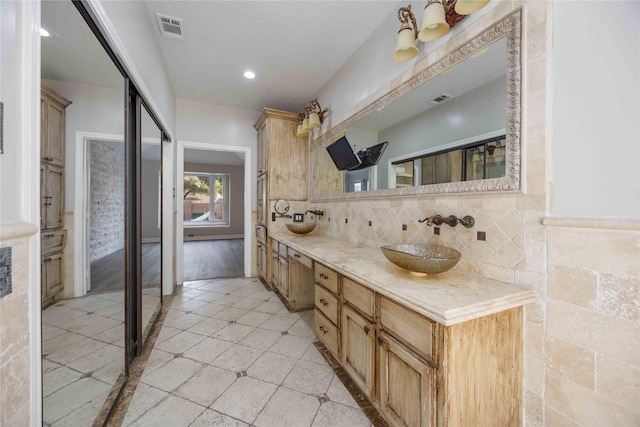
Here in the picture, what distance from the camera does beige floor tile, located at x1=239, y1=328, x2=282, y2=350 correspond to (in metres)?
2.13

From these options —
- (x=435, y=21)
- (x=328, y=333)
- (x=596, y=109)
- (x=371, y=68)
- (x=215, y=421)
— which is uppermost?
(x=371, y=68)

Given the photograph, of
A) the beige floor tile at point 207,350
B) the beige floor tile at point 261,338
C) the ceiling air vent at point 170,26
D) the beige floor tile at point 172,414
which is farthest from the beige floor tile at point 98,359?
the ceiling air vent at point 170,26

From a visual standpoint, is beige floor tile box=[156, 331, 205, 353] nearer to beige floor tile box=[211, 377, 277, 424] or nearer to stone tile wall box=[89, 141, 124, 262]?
beige floor tile box=[211, 377, 277, 424]

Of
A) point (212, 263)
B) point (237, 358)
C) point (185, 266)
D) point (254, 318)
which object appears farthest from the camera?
point (212, 263)

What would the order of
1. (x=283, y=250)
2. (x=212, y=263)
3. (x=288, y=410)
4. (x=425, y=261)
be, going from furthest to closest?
(x=212, y=263)
(x=283, y=250)
(x=288, y=410)
(x=425, y=261)

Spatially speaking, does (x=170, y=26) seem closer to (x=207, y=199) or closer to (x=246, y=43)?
(x=246, y=43)

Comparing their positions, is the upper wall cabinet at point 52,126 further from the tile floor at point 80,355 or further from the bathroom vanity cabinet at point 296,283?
the bathroom vanity cabinet at point 296,283

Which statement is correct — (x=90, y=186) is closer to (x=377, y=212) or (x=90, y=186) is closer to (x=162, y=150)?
(x=377, y=212)

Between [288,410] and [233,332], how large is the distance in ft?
3.59

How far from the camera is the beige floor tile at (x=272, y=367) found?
1.73m

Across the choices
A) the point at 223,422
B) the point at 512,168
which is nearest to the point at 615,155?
the point at 512,168

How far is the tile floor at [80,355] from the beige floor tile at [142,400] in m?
0.15

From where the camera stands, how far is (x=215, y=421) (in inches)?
54.6

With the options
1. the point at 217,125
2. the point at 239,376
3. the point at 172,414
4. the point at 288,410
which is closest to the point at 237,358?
the point at 239,376
